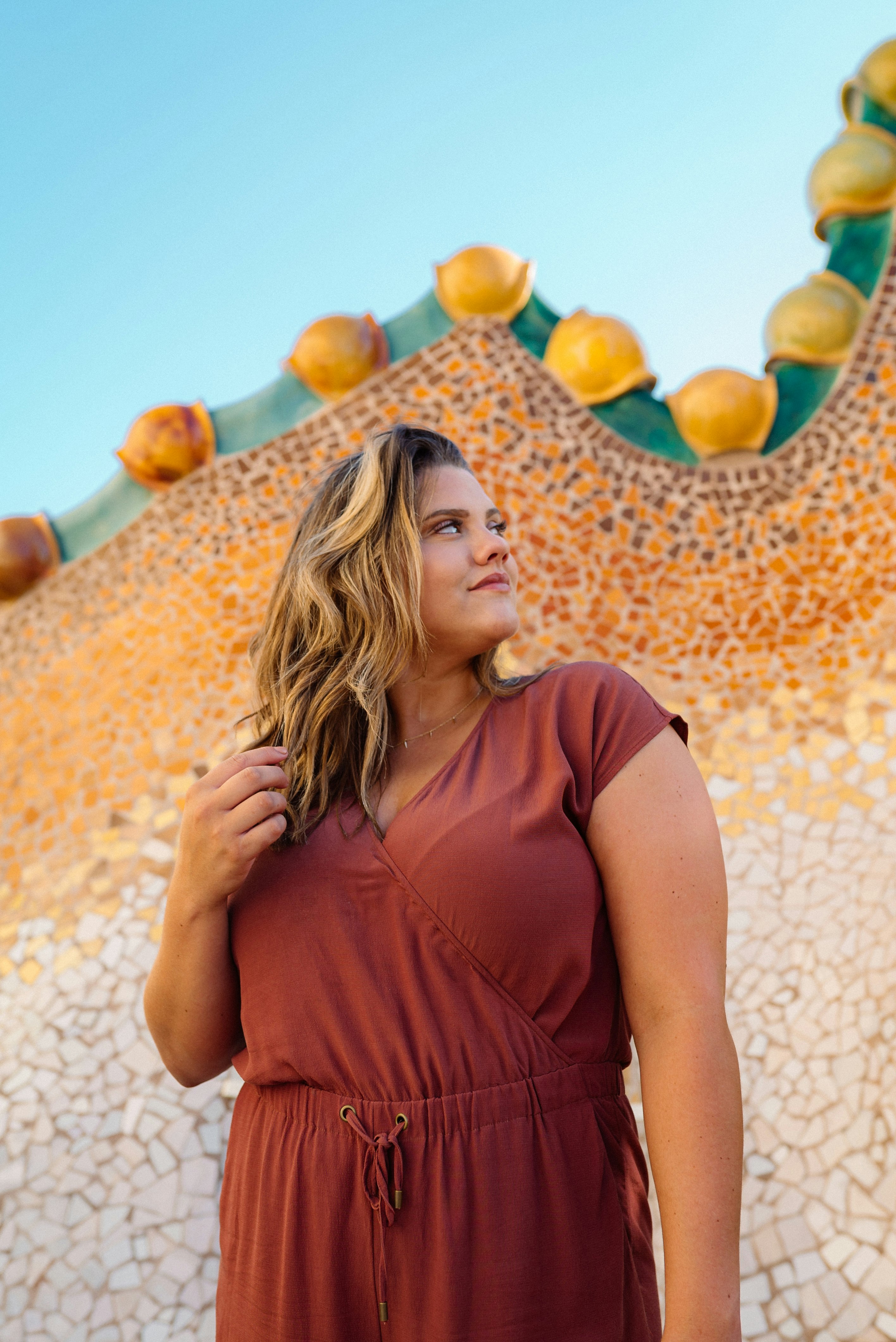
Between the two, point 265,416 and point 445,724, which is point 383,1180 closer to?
point 445,724

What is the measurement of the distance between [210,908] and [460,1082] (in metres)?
0.32

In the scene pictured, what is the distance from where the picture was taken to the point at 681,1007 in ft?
3.16

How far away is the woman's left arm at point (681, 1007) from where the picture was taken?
902 mm

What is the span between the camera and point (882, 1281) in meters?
2.02

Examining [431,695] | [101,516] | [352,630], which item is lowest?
[431,695]

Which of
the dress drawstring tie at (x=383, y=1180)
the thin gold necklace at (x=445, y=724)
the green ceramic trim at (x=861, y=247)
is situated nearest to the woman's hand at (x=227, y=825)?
the thin gold necklace at (x=445, y=724)

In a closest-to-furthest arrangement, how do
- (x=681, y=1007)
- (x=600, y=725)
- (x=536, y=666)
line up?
(x=681, y=1007) → (x=600, y=725) → (x=536, y=666)

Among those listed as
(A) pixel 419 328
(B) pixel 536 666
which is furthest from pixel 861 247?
(B) pixel 536 666

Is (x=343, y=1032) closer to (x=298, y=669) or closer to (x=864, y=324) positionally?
(x=298, y=669)

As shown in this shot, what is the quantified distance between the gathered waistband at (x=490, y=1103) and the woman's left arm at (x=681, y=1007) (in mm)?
53

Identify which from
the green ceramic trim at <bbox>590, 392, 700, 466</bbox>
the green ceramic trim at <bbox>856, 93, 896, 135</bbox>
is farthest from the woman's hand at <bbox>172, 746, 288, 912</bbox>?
the green ceramic trim at <bbox>856, 93, 896, 135</bbox>

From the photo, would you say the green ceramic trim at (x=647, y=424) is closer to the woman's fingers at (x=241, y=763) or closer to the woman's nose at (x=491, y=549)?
the woman's nose at (x=491, y=549)

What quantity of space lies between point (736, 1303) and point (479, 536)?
79cm

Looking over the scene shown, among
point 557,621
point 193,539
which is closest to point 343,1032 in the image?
point 557,621
